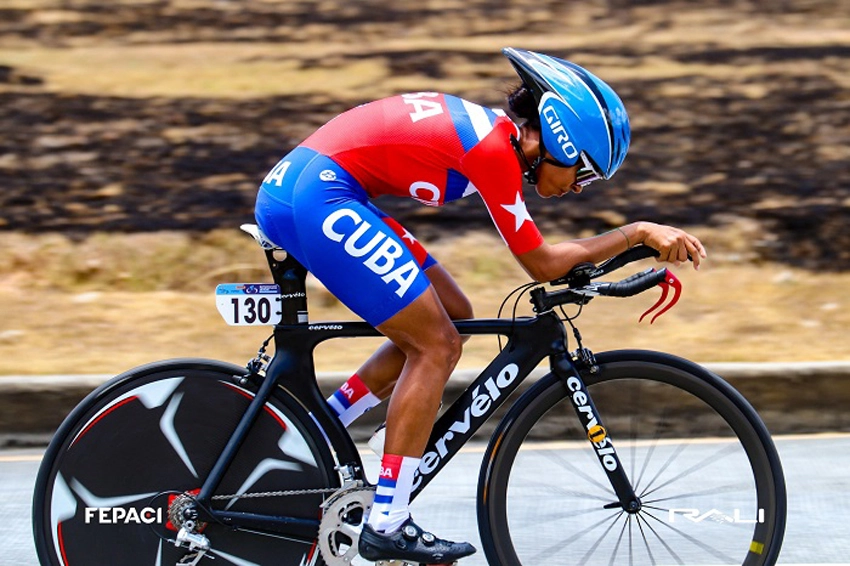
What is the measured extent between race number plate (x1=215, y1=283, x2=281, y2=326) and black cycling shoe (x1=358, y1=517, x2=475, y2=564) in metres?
0.72

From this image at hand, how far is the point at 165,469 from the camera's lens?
421cm

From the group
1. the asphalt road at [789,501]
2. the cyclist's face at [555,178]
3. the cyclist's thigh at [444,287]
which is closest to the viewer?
the cyclist's face at [555,178]

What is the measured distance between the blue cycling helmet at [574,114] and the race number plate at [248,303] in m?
0.96

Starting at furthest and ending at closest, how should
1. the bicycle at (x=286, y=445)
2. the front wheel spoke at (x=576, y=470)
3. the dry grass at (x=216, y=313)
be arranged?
the dry grass at (x=216, y=313) → the front wheel spoke at (x=576, y=470) → the bicycle at (x=286, y=445)

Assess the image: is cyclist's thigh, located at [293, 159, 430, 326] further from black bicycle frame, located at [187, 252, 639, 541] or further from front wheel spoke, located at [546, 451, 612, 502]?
front wheel spoke, located at [546, 451, 612, 502]

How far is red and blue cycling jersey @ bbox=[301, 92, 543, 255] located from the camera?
12.9 feet

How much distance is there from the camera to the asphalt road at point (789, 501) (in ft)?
16.4

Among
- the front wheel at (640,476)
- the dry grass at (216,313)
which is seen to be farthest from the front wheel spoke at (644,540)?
the dry grass at (216,313)

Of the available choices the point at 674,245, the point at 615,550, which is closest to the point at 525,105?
the point at 674,245

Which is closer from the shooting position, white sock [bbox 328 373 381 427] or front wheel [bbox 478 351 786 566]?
front wheel [bbox 478 351 786 566]

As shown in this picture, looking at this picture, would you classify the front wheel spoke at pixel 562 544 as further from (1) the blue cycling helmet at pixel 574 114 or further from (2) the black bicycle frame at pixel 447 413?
(1) the blue cycling helmet at pixel 574 114

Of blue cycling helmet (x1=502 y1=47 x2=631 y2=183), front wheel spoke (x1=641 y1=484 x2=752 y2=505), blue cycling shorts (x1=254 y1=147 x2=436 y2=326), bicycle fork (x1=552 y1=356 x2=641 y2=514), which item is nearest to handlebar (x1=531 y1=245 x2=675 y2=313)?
bicycle fork (x1=552 y1=356 x2=641 y2=514)

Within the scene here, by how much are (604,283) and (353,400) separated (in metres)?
0.92

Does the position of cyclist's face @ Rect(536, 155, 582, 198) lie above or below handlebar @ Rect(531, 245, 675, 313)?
above
